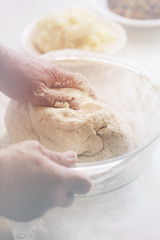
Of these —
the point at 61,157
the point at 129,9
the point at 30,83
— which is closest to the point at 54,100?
the point at 30,83

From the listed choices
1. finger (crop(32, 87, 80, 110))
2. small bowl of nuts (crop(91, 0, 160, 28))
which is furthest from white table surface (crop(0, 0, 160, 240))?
small bowl of nuts (crop(91, 0, 160, 28))

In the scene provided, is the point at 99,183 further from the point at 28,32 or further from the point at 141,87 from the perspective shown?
the point at 28,32

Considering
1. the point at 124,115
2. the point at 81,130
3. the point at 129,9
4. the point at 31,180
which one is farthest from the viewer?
the point at 129,9

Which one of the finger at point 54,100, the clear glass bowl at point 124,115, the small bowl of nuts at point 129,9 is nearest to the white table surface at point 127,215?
the clear glass bowl at point 124,115

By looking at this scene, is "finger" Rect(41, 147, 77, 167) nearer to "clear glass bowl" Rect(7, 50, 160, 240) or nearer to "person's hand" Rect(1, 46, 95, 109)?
"clear glass bowl" Rect(7, 50, 160, 240)

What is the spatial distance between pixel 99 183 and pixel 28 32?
0.68m

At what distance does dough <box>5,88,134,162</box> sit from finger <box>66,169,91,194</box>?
0.11m

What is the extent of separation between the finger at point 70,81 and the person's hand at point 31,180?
0.22 m

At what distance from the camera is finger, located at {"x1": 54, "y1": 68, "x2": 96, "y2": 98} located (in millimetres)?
702

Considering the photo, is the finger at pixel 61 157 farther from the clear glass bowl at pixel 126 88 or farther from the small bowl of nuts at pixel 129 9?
the small bowl of nuts at pixel 129 9

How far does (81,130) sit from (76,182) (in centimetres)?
14

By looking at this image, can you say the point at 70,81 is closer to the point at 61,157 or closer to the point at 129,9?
the point at 61,157

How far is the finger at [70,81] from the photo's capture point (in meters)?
0.70

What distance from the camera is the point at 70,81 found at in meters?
0.71
